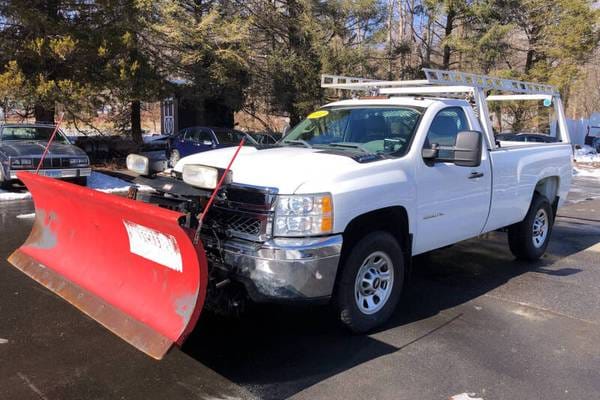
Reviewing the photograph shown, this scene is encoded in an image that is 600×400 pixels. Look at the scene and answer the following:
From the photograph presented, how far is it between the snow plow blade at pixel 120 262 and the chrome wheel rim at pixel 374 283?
4.85ft

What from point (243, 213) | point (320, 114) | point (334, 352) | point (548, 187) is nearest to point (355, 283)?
point (334, 352)

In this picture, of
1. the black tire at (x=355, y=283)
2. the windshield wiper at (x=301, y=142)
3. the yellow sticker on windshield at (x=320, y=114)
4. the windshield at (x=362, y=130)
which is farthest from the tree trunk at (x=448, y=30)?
the black tire at (x=355, y=283)

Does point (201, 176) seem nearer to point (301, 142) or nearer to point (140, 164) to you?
point (140, 164)

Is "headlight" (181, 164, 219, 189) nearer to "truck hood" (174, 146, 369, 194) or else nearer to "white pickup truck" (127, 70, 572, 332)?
Answer: "white pickup truck" (127, 70, 572, 332)

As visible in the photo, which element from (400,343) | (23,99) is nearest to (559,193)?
(400,343)

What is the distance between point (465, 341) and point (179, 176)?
112 inches

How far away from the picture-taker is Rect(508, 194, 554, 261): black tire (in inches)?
267

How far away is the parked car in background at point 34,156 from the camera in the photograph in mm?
11227

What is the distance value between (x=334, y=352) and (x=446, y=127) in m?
2.50

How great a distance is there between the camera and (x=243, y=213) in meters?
4.02

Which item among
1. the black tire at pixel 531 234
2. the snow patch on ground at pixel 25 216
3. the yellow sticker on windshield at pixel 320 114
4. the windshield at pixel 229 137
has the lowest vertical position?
the snow patch on ground at pixel 25 216

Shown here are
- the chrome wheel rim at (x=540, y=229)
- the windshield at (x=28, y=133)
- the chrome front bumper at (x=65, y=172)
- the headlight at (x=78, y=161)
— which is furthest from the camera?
the windshield at (x=28, y=133)

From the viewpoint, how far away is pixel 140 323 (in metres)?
3.60

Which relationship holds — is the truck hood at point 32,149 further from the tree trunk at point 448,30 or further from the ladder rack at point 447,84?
the tree trunk at point 448,30
